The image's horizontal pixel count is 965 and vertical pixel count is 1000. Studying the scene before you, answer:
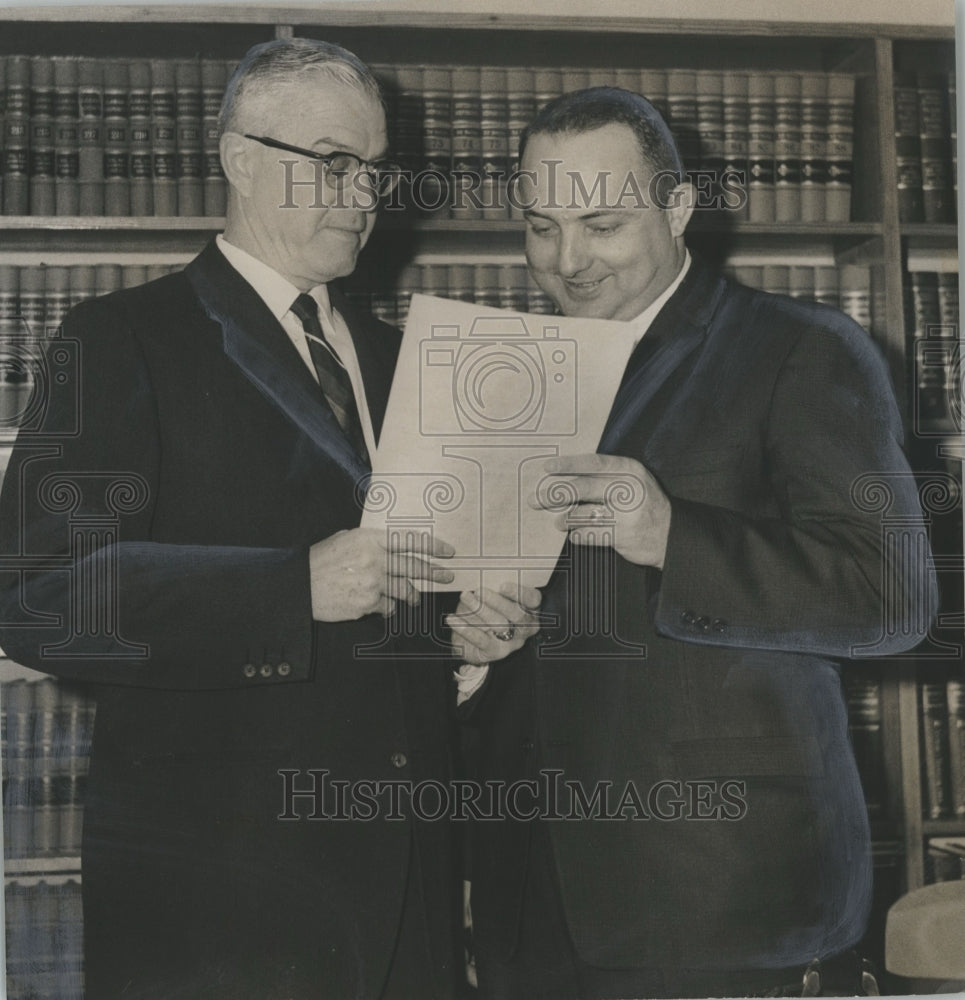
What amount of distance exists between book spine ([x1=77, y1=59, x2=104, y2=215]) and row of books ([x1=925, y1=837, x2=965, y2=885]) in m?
1.96

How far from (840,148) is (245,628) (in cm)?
145

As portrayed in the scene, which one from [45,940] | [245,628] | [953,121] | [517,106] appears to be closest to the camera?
[245,628]

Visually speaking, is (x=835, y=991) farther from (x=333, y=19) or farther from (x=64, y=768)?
(x=333, y=19)

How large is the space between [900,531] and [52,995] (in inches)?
69.1

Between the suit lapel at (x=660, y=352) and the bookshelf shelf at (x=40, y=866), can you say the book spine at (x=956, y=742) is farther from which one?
the bookshelf shelf at (x=40, y=866)

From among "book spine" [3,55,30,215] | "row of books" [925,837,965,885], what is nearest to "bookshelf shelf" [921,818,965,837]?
"row of books" [925,837,965,885]

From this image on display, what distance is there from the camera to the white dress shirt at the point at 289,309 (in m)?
2.37

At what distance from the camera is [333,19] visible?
2.44 m

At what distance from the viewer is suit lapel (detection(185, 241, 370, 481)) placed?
7.73ft

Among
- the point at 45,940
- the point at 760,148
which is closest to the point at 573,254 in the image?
the point at 760,148

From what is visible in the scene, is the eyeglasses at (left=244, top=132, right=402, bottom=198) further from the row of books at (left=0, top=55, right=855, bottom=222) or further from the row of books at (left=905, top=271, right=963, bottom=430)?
the row of books at (left=905, top=271, right=963, bottom=430)

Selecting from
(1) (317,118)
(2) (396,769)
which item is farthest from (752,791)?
(1) (317,118)

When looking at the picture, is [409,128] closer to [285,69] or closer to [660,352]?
[285,69]

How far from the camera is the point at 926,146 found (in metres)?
2.61
